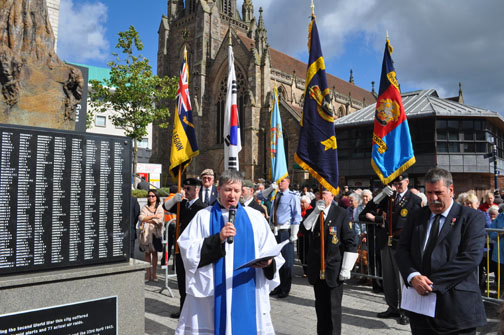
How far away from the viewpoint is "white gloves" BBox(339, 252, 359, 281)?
4.27 m

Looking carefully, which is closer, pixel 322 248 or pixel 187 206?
pixel 322 248

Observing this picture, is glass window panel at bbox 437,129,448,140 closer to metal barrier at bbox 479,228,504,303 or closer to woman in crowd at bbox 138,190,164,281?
metal barrier at bbox 479,228,504,303

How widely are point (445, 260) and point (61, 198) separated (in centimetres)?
351

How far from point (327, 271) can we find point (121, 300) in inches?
96.7

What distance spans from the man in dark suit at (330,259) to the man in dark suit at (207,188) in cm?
220

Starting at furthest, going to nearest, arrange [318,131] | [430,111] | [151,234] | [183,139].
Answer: [430,111]
[151,234]
[183,139]
[318,131]

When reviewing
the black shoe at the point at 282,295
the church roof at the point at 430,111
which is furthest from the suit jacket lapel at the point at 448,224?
the church roof at the point at 430,111

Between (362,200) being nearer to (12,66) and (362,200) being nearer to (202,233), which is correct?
(202,233)

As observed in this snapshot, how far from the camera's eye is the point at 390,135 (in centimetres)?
650

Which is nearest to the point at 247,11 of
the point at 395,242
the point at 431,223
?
the point at 395,242

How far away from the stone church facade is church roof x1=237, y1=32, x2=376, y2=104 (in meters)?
0.18

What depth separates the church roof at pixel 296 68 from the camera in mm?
39025

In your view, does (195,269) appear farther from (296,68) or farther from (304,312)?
(296,68)

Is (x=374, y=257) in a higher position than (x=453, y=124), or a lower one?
lower
